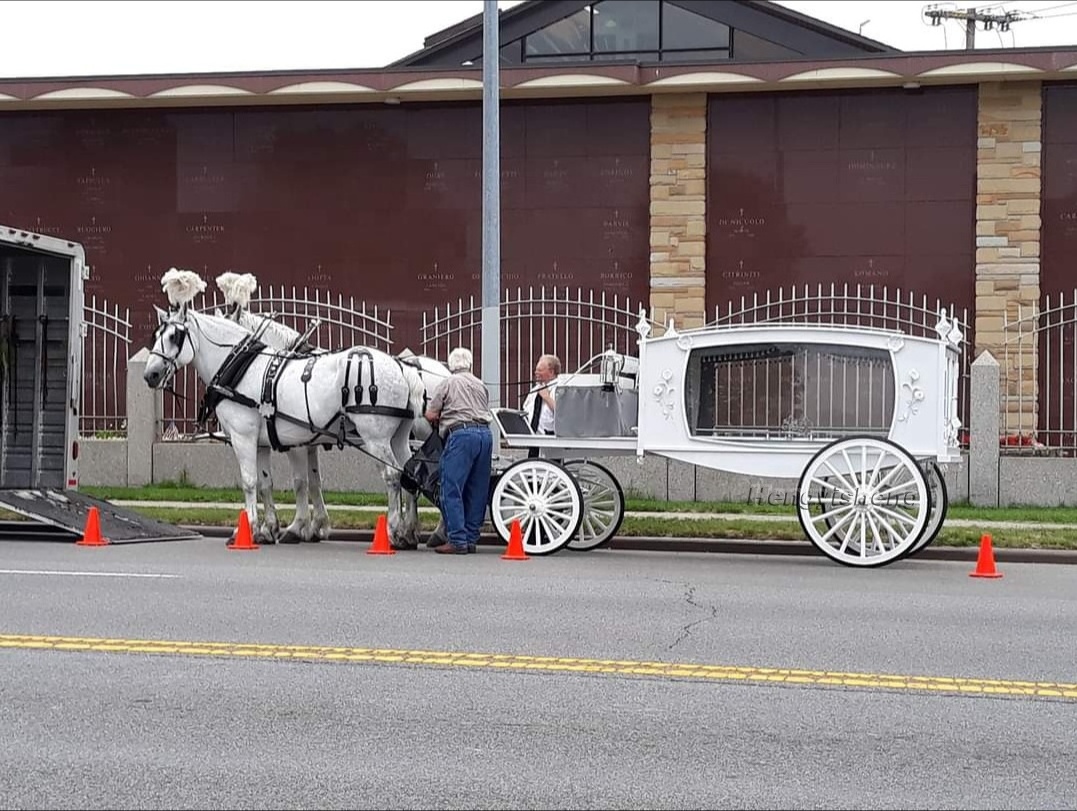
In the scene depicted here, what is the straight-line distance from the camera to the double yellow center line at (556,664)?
7.50 m

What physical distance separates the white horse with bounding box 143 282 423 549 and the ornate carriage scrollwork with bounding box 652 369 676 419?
250cm

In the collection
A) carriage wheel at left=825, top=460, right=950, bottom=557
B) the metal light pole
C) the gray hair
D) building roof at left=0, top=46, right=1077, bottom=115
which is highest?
building roof at left=0, top=46, right=1077, bottom=115

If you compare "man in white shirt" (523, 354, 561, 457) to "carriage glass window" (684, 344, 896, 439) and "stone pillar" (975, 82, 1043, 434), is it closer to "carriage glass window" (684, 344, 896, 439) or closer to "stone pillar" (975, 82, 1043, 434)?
"carriage glass window" (684, 344, 896, 439)

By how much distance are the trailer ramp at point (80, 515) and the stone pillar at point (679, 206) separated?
30.2 feet

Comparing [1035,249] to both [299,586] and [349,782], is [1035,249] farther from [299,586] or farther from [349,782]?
[349,782]

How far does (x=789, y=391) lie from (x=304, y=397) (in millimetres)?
4602

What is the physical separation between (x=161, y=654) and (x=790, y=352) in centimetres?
675

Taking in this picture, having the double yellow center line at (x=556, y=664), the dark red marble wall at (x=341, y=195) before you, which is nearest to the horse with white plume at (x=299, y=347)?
the double yellow center line at (x=556, y=664)

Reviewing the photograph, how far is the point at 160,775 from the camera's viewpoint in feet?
19.0

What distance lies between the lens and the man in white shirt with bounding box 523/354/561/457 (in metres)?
14.2

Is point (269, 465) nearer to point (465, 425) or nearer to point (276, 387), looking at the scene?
point (276, 387)

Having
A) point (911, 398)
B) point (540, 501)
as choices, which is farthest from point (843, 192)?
point (540, 501)

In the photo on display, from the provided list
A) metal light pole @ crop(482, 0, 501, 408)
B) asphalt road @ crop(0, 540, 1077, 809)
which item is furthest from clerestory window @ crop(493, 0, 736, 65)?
asphalt road @ crop(0, 540, 1077, 809)

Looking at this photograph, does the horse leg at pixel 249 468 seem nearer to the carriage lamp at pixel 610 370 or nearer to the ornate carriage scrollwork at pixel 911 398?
the carriage lamp at pixel 610 370
